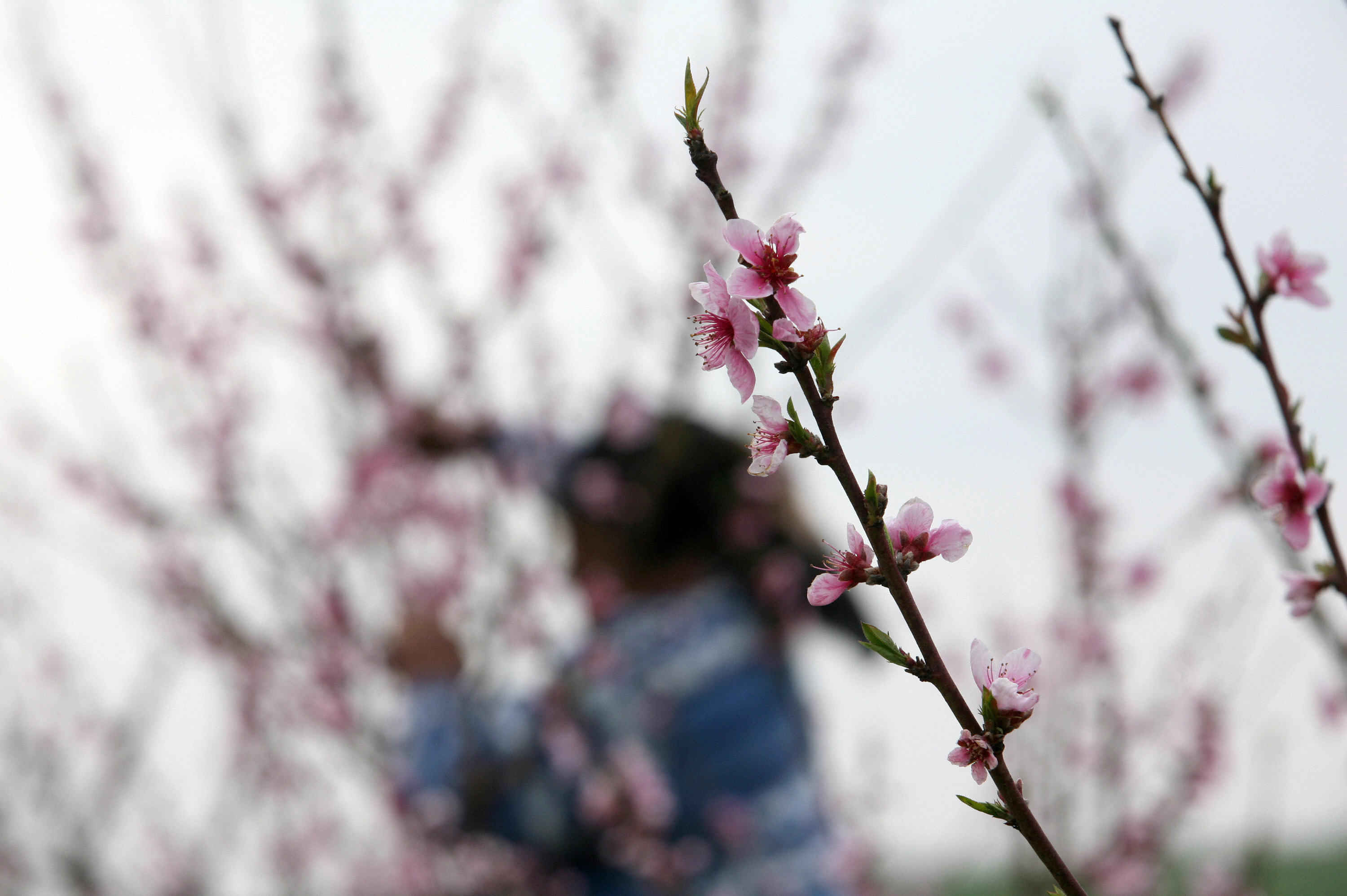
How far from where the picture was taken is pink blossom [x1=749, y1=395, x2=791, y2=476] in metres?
0.82

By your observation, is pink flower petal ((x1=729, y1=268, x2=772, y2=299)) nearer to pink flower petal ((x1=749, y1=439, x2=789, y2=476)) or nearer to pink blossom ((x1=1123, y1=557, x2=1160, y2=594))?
pink flower petal ((x1=749, y1=439, x2=789, y2=476))

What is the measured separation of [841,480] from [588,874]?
13.7ft

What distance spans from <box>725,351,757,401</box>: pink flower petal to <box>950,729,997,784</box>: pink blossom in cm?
33

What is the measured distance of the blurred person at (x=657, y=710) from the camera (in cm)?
385

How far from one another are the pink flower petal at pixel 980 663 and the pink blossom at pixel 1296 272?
0.61 meters

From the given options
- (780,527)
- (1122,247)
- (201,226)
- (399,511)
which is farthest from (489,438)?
(1122,247)

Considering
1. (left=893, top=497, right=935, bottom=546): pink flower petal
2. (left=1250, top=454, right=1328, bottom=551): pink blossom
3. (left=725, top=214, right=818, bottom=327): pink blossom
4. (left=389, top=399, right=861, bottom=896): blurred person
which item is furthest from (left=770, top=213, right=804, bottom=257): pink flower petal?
(left=389, top=399, right=861, bottom=896): blurred person

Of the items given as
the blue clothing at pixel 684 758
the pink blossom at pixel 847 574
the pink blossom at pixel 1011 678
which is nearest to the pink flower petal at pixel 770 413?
the pink blossom at pixel 847 574

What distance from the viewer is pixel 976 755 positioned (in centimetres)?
76

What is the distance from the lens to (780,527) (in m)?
4.48

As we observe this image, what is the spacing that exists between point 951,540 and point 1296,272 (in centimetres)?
59

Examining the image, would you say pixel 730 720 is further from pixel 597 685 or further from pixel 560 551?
pixel 560 551

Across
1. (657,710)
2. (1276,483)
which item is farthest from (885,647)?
(657,710)

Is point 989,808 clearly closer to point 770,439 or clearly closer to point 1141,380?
point 770,439
